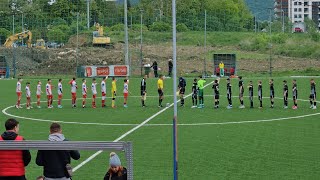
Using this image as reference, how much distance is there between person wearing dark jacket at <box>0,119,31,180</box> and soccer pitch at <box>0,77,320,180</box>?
7645mm

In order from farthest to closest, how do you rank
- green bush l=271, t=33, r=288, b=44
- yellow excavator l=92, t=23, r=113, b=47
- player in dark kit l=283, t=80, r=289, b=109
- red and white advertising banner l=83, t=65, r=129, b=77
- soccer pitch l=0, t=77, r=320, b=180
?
green bush l=271, t=33, r=288, b=44 < yellow excavator l=92, t=23, r=113, b=47 < red and white advertising banner l=83, t=65, r=129, b=77 < player in dark kit l=283, t=80, r=289, b=109 < soccer pitch l=0, t=77, r=320, b=180

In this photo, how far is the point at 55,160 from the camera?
13.3m

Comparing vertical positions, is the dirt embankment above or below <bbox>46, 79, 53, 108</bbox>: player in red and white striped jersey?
above

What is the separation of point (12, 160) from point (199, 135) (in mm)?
17626

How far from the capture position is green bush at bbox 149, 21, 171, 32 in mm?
79562

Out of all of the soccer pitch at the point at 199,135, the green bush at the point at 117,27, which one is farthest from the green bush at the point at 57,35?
the soccer pitch at the point at 199,135

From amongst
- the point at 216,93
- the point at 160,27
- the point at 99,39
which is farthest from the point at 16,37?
the point at 216,93

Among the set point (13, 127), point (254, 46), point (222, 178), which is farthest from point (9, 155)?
point (254, 46)

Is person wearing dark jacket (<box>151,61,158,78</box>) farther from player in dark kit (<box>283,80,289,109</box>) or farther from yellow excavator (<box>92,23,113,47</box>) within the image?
player in dark kit (<box>283,80,289,109</box>)

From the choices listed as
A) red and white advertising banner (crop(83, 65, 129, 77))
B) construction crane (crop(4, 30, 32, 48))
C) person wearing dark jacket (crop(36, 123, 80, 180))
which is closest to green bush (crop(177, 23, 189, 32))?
construction crane (crop(4, 30, 32, 48))

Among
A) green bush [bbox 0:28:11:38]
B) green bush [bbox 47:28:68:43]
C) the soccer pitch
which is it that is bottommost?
the soccer pitch

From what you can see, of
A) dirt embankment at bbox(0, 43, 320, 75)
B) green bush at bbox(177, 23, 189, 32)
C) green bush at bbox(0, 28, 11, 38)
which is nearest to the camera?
dirt embankment at bbox(0, 43, 320, 75)

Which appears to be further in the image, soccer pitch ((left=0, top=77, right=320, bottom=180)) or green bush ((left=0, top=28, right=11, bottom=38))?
green bush ((left=0, top=28, right=11, bottom=38))

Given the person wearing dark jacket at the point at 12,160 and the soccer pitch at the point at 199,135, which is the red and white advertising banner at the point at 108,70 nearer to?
the soccer pitch at the point at 199,135
